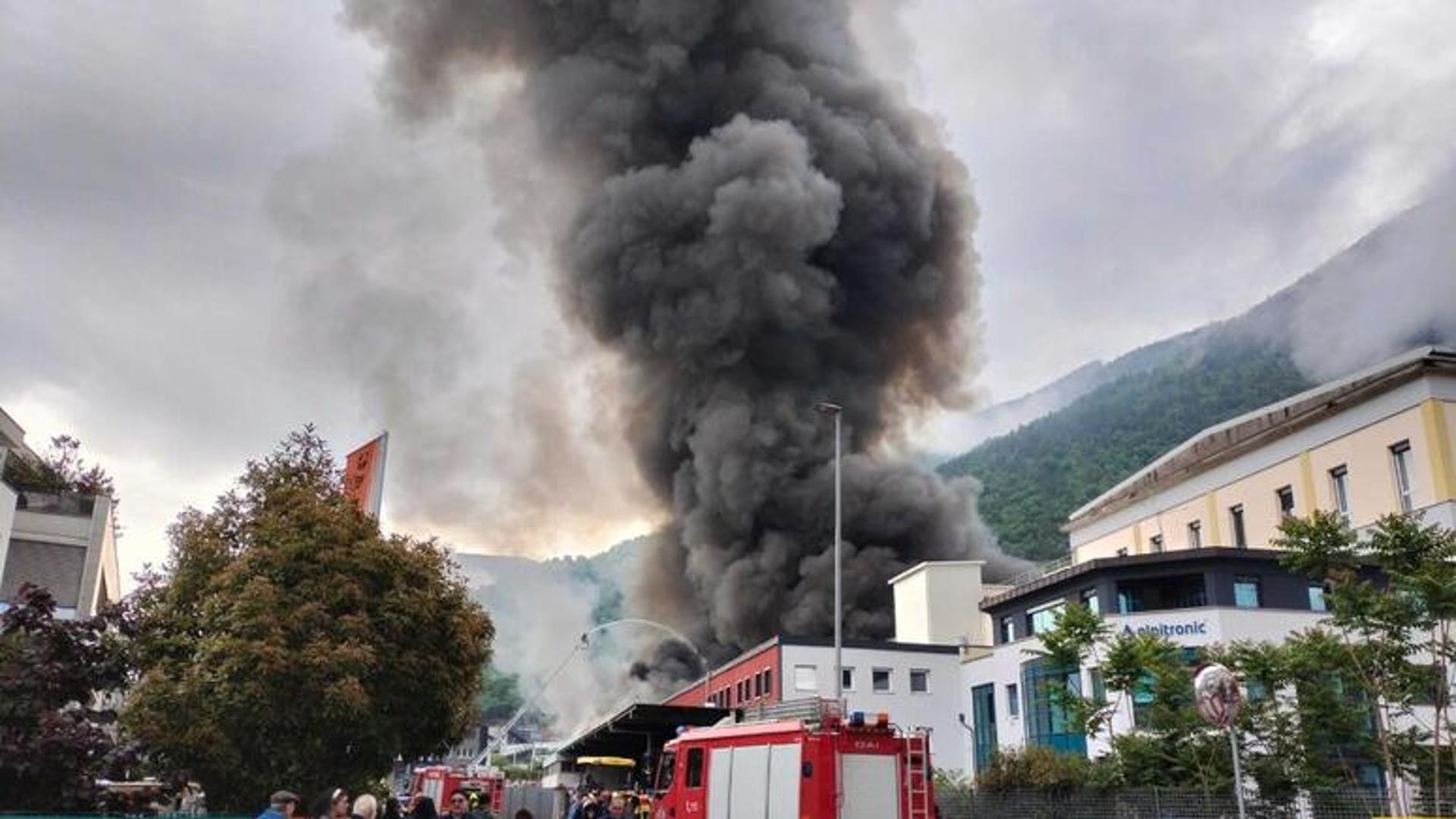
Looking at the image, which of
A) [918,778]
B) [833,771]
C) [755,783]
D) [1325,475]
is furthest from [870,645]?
[833,771]

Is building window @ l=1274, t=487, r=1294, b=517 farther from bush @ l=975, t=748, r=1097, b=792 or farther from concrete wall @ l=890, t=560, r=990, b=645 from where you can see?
bush @ l=975, t=748, r=1097, b=792

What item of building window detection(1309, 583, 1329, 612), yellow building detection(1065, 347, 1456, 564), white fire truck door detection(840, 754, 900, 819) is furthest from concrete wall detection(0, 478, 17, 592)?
building window detection(1309, 583, 1329, 612)

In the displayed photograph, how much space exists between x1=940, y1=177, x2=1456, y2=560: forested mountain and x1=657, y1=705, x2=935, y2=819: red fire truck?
6544 cm

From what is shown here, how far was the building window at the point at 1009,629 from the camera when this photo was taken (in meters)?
39.9

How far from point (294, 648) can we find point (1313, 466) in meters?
31.9

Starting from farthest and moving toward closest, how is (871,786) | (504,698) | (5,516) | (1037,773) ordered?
(504,698), (5,516), (1037,773), (871,786)

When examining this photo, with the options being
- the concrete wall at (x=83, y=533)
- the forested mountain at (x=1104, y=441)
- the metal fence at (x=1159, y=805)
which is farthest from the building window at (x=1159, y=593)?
the forested mountain at (x=1104, y=441)

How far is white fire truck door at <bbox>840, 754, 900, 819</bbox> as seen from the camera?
13.2 m

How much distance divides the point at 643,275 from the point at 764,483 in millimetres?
11309

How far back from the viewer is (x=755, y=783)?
14.1 metres

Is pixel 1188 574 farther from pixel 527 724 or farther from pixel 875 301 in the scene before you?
pixel 527 724

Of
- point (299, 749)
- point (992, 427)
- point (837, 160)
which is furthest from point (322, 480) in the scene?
point (992, 427)

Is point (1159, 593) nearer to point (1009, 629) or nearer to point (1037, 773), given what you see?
point (1009, 629)

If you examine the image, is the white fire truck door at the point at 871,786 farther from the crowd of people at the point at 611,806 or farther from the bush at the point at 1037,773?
the bush at the point at 1037,773
